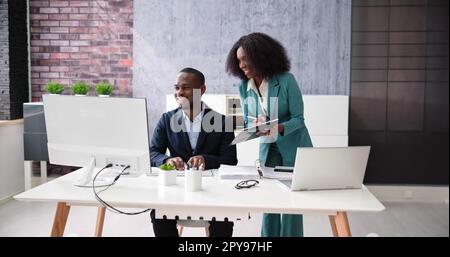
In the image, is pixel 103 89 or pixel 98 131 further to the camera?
pixel 103 89

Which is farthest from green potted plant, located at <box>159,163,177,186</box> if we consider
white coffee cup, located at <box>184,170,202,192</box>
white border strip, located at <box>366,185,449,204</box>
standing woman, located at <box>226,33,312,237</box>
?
white border strip, located at <box>366,185,449,204</box>

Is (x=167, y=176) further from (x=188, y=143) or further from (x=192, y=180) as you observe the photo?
(x=188, y=143)

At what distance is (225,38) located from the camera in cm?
532

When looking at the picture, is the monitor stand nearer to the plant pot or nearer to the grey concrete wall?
the plant pot

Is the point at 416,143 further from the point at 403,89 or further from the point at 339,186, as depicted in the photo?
the point at 339,186

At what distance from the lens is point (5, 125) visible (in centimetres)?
471

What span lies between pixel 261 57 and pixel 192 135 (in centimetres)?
64

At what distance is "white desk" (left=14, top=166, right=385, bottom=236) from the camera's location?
195 centimetres

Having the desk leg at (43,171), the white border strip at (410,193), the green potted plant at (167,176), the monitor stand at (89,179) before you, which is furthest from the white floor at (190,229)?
the green potted plant at (167,176)

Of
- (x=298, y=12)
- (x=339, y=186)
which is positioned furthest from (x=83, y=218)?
(x=298, y=12)

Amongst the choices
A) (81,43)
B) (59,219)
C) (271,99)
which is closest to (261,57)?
(271,99)

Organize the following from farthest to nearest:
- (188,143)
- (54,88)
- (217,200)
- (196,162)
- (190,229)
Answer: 1. (54,88)
2. (190,229)
3. (188,143)
4. (196,162)
5. (217,200)

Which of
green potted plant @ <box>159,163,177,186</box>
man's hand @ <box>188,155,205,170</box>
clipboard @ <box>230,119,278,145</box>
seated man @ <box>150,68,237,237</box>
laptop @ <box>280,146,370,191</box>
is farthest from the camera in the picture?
seated man @ <box>150,68,237,237</box>
